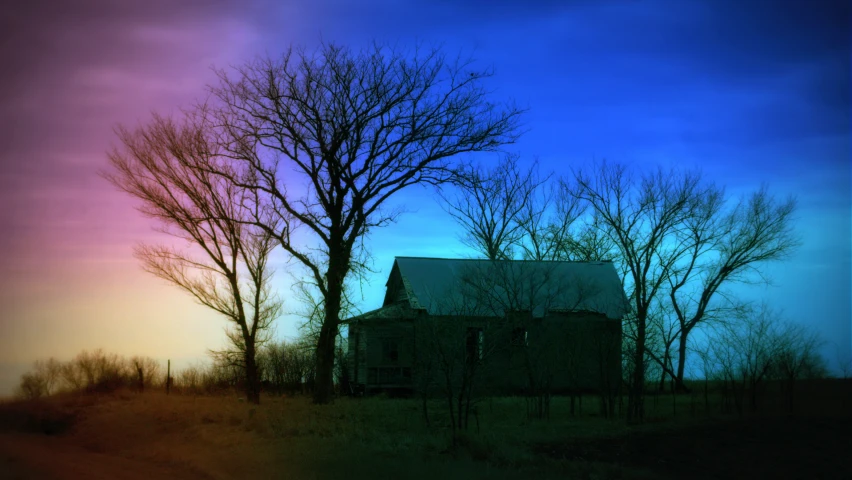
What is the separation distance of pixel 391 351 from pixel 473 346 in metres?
15.2

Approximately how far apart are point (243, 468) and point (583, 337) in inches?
491

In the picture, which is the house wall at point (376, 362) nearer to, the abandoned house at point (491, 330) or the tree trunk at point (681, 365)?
the abandoned house at point (491, 330)

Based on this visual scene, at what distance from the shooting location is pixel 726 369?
59.7 feet

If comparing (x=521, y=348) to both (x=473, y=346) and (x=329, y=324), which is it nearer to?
(x=473, y=346)

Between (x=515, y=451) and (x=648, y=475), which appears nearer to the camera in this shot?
(x=648, y=475)

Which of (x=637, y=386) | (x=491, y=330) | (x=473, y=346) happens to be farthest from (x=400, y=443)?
(x=637, y=386)

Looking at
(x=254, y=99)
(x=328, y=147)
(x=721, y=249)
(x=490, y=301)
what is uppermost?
(x=254, y=99)

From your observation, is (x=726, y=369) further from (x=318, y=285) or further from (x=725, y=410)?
(x=318, y=285)

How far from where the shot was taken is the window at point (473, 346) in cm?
1489

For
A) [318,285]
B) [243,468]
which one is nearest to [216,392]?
[318,285]

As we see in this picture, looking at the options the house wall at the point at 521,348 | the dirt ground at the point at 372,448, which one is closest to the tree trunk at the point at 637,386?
the house wall at the point at 521,348

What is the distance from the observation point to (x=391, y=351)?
3031cm

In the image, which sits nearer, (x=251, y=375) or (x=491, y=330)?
(x=491, y=330)

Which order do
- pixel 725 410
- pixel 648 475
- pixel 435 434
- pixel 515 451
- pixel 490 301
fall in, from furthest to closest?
pixel 490 301 → pixel 725 410 → pixel 435 434 → pixel 515 451 → pixel 648 475
